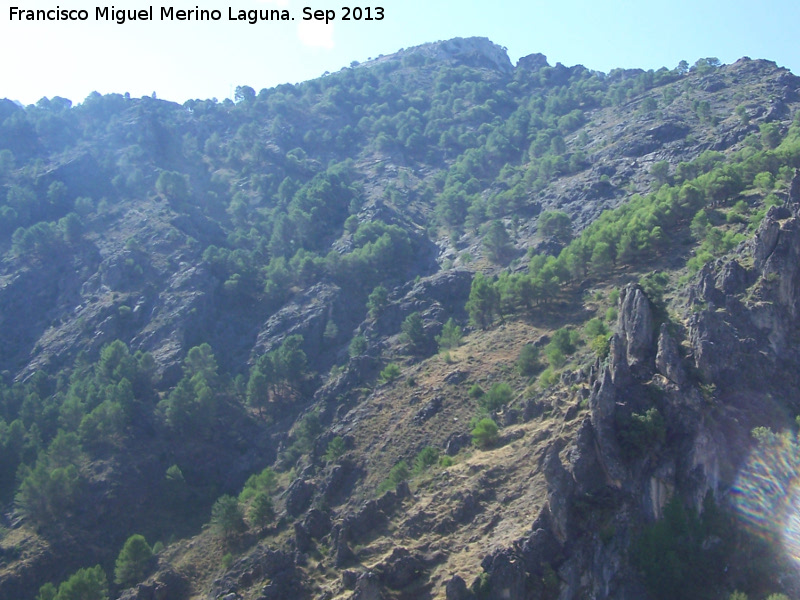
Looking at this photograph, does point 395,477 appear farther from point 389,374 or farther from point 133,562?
point 133,562

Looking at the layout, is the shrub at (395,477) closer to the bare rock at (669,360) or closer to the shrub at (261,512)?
the shrub at (261,512)

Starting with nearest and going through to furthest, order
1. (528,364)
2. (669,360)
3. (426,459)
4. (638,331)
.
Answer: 1. (669,360)
2. (638,331)
3. (426,459)
4. (528,364)

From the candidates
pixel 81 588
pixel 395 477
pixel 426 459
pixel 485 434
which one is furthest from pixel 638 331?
pixel 81 588

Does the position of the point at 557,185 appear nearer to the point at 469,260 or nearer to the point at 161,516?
the point at 469,260

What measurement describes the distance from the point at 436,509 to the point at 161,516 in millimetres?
33566

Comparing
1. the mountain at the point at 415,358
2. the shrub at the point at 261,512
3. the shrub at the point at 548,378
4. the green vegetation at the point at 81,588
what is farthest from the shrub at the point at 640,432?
the green vegetation at the point at 81,588

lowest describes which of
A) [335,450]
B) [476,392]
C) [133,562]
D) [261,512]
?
[133,562]

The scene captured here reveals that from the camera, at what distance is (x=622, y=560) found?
45.2 m

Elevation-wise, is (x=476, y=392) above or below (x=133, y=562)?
above

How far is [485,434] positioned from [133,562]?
3267 centimetres

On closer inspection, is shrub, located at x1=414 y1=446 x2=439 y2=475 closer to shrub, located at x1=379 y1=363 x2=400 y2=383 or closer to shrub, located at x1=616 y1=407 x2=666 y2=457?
shrub, located at x1=616 y1=407 x2=666 y2=457

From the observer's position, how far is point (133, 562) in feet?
201

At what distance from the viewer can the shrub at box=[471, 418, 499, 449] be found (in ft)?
189

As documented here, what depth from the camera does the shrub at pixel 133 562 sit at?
6091cm
